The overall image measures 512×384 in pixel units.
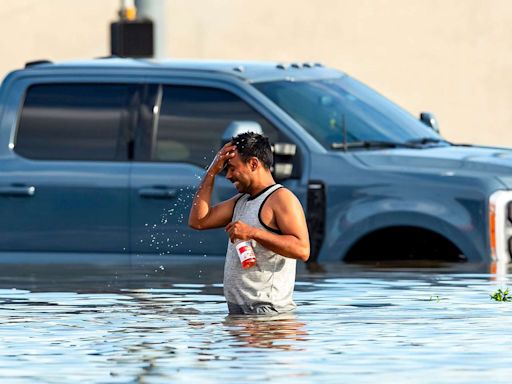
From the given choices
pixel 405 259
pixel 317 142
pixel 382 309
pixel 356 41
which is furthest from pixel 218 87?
pixel 356 41

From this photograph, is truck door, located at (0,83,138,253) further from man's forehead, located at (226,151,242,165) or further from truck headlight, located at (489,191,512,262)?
man's forehead, located at (226,151,242,165)

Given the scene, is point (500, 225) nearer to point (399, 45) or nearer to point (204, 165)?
point (204, 165)

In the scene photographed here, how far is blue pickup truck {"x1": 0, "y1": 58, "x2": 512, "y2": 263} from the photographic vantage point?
1420 centimetres

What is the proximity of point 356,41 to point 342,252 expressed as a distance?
1883 centimetres

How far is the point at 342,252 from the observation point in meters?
14.4

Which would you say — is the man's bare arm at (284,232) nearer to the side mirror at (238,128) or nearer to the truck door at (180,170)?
the side mirror at (238,128)

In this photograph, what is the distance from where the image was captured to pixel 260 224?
11.6 meters

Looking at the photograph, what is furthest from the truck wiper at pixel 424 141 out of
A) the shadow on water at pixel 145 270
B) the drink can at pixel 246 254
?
the drink can at pixel 246 254

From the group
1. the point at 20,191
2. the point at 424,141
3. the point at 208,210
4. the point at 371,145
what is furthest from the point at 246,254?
the point at 424,141

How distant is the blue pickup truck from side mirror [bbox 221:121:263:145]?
0.02 meters

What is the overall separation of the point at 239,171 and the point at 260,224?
11.5 inches

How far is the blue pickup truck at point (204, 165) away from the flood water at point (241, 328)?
0.66 feet

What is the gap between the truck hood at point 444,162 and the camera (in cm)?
1414

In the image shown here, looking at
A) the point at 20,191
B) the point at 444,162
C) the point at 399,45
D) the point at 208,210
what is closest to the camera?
the point at 208,210
